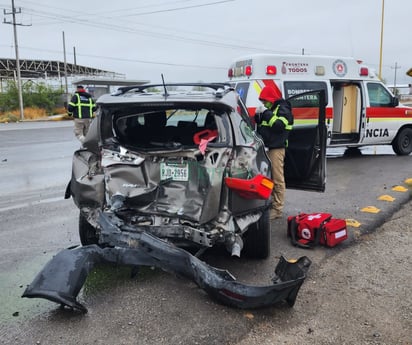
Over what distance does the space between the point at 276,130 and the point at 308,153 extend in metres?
0.57

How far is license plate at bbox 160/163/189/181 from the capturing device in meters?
3.85

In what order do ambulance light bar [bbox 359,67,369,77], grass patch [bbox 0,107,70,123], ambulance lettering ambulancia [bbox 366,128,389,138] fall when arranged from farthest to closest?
grass patch [bbox 0,107,70,123] < ambulance lettering ambulancia [bbox 366,128,389,138] < ambulance light bar [bbox 359,67,369,77]

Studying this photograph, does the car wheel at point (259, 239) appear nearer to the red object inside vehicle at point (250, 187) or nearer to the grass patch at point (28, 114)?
the red object inside vehicle at point (250, 187)

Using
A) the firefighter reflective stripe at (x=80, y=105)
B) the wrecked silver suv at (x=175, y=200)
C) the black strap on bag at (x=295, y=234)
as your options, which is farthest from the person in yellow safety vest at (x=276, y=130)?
the firefighter reflective stripe at (x=80, y=105)

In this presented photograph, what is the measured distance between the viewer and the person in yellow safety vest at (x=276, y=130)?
5742 mm

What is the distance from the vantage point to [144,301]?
142 inches

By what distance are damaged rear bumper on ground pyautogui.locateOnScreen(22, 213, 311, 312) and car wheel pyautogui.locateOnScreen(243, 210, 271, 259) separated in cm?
71

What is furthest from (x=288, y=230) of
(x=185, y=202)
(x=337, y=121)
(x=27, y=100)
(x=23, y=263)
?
(x=27, y=100)

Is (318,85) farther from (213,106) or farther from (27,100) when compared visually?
(27,100)

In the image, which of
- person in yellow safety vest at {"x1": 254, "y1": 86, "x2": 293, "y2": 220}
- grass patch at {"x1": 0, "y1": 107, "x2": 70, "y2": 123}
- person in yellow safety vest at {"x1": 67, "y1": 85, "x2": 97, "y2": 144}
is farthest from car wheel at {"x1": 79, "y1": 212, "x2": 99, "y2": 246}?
grass patch at {"x1": 0, "y1": 107, "x2": 70, "y2": 123}

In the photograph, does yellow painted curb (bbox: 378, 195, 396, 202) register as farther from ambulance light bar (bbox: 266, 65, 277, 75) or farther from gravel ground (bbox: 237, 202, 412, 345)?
ambulance light bar (bbox: 266, 65, 277, 75)

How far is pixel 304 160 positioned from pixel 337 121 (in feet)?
20.0

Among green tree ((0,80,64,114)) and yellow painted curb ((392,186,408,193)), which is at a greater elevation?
green tree ((0,80,64,114))

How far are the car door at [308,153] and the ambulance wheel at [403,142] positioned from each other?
21.1 ft
